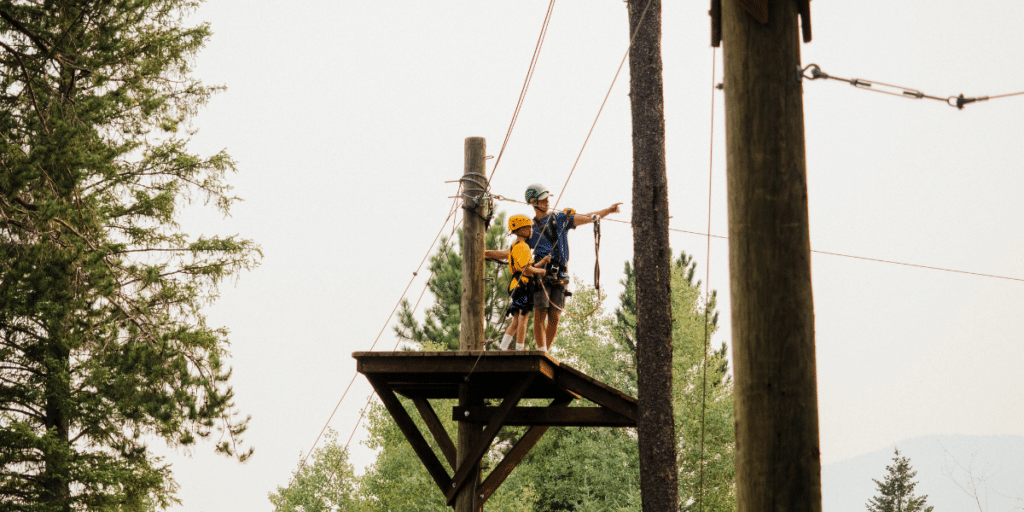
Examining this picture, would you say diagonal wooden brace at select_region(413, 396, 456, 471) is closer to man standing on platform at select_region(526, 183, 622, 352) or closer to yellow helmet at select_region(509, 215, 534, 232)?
man standing on platform at select_region(526, 183, 622, 352)

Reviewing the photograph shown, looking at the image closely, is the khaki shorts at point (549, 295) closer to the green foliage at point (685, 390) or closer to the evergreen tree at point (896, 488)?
the green foliage at point (685, 390)

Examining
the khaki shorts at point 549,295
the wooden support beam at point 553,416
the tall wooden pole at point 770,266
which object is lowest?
the tall wooden pole at point 770,266

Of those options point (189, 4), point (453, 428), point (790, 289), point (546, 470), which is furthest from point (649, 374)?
point (546, 470)

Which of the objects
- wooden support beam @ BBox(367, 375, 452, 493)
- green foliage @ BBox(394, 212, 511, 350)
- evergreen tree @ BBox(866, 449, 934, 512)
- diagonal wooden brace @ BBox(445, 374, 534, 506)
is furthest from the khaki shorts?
evergreen tree @ BBox(866, 449, 934, 512)

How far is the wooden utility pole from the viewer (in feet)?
28.6

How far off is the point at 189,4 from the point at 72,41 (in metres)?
4.65

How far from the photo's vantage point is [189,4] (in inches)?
622

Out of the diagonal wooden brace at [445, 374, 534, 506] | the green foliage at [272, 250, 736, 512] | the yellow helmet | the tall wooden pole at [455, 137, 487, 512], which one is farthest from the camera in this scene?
the green foliage at [272, 250, 736, 512]

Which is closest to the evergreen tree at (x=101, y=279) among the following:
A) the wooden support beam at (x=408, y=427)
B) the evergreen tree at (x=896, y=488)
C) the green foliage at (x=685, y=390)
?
the wooden support beam at (x=408, y=427)

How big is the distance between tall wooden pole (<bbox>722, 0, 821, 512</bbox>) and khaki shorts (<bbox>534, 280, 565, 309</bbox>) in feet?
18.5

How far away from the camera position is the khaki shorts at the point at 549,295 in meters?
9.19

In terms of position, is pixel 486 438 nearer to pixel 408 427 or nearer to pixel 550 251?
pixel 408 427

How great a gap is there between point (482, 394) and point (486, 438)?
72 centimetres

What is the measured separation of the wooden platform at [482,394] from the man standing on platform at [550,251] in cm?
64
